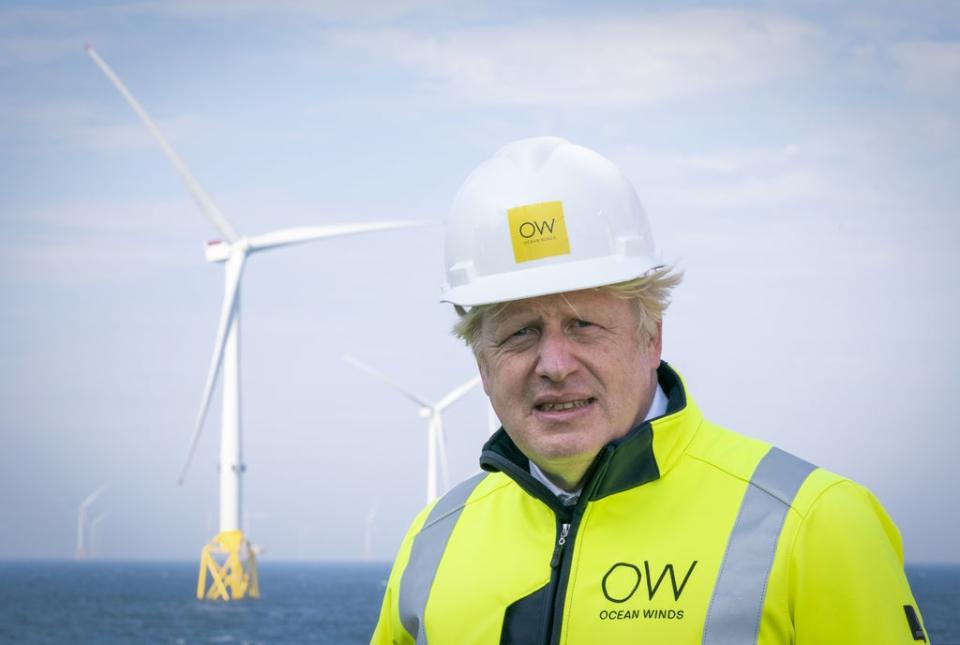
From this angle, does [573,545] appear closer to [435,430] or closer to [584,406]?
[584,406]

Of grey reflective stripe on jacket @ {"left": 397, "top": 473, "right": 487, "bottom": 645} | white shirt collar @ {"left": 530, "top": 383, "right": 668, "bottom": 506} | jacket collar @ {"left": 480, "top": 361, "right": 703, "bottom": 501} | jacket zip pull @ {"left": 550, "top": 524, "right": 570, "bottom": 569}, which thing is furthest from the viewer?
grey reflective stripe on jacket @ {"left": 397, "top": 473, "right": 487, "bottom": 645}

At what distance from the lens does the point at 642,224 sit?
12.8 ft

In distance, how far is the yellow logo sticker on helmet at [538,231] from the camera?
12.3 ft

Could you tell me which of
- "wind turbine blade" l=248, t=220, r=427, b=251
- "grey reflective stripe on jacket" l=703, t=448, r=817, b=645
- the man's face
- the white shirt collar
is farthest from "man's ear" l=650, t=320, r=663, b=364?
"wind turbine blade" l=248, t=220, r=427, b=251

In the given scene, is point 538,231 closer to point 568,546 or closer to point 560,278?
point 560,278

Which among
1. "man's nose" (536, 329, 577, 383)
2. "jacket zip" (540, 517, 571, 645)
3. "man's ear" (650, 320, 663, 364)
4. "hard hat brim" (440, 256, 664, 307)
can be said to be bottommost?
"jacket zip" (540, 517, 571, 645)

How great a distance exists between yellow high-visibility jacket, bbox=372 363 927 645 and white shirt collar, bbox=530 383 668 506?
0.04 meters

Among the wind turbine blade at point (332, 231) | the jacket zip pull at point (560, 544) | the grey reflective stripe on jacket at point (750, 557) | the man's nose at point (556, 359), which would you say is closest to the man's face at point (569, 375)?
the man's nose at point (556, 359)

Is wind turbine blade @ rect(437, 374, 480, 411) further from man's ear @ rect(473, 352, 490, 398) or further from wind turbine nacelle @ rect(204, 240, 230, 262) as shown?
man's ear @ rect(473, 352, 490, 398)

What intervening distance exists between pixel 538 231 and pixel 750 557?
113 cm

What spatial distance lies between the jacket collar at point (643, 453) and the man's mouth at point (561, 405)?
0.43 feet

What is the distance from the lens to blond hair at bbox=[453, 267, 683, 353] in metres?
3.66

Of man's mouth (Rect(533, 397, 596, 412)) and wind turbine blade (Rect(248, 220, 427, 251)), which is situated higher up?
wind turbine blade (Rect(248, 220, 427, 251))

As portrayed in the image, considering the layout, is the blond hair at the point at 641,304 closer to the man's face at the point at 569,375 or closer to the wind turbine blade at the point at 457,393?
the man's face at the point at 569,375
